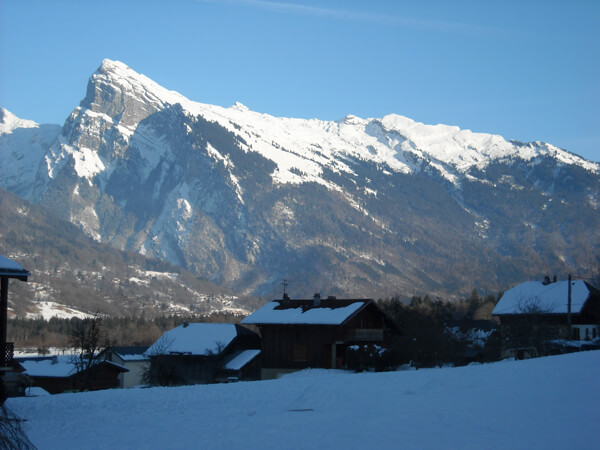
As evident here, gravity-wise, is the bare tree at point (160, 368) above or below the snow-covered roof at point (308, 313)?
below

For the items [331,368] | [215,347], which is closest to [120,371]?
[215,347]

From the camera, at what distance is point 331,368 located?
6053 cm

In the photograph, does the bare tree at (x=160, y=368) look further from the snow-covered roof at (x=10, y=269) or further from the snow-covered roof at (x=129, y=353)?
the snow-covered roof at (x=10, y=269)

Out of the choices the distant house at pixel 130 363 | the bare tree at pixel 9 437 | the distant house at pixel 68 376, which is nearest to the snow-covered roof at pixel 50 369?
the distant house at pixel 68 376

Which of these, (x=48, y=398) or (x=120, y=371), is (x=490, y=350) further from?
(x=48, y=398)

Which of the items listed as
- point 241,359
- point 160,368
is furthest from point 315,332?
→ point 241,359

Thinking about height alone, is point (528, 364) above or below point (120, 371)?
above

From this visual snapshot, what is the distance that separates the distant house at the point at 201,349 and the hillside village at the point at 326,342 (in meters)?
0.09

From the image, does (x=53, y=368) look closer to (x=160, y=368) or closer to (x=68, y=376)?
(x=68, y=376)

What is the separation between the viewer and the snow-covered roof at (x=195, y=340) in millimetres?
73375

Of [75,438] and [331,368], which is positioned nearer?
[75,438]

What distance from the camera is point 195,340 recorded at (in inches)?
2987

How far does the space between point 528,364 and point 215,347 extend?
1771 inches

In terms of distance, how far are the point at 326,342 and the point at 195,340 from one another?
777 inches
